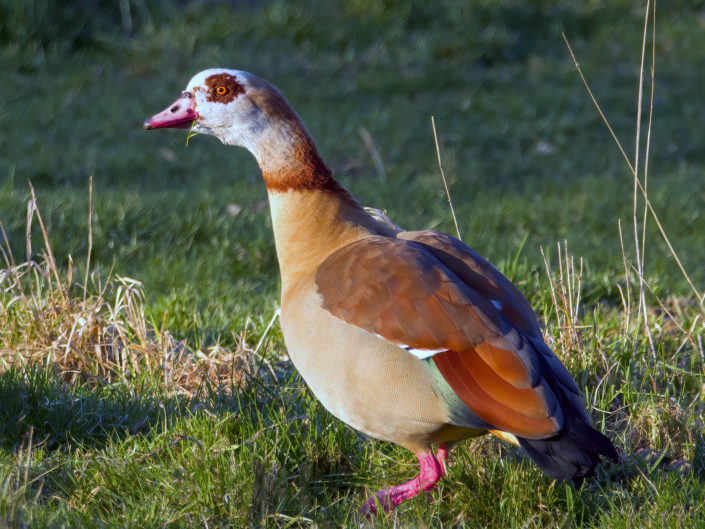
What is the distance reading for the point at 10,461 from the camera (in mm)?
3225

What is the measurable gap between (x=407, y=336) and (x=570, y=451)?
0.58 meters

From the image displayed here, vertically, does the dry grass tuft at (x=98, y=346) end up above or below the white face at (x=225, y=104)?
below

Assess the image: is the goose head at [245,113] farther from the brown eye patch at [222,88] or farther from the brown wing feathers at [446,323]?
the brown wing feathers at [446,323]

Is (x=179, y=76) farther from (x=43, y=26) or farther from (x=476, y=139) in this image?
(x=476, y=139)

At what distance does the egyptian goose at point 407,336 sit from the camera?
287 centimetres

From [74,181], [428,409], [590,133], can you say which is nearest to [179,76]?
[74,181]

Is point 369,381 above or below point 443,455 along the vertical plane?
above

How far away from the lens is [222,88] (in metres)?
3.54

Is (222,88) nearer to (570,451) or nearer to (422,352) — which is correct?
(422,352)

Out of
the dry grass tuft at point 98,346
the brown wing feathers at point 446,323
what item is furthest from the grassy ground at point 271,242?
the brown wing feathers at point 446,323

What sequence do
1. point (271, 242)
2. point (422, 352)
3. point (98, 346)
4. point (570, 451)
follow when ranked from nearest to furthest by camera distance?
point (570, 451), point (422, 352), point (98, 346), point (271, 242)

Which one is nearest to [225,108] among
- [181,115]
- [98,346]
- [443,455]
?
[181,115]

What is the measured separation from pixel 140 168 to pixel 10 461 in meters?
5.28

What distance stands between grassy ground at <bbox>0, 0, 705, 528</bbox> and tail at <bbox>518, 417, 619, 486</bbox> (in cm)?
25
